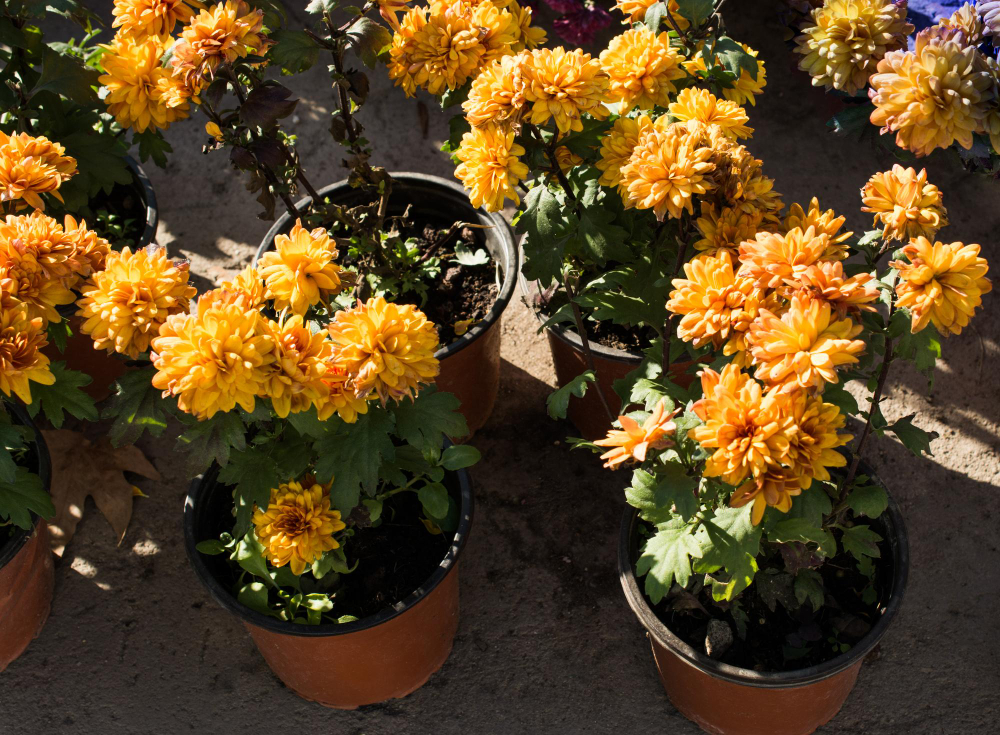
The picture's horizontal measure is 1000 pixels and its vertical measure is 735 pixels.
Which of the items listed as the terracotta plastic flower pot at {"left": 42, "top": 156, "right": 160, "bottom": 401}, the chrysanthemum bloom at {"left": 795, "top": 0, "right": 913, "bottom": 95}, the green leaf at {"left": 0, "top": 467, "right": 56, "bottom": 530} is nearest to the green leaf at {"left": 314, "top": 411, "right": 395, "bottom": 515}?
the green leaf at {"left": 0, "top": 467, "right": 56, "bottom": 530}

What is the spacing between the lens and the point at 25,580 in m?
2.79

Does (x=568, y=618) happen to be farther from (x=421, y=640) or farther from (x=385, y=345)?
(x=385, y=345)

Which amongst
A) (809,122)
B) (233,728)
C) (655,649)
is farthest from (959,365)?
(233,728)

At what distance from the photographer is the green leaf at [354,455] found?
6.68ft

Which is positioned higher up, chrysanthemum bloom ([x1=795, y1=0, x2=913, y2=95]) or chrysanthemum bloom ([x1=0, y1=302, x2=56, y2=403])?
chrysanthemum bloom ([x1=795, y1=0, x2=913, y2=95])

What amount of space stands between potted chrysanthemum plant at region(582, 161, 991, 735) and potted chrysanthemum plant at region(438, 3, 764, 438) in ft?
0.40

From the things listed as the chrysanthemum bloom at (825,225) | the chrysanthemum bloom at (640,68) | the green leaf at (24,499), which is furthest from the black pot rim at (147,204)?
the chrysanthemum bloom at (825,225)

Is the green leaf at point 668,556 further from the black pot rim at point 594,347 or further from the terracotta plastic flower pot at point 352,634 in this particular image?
the black pot rim at point 594,347

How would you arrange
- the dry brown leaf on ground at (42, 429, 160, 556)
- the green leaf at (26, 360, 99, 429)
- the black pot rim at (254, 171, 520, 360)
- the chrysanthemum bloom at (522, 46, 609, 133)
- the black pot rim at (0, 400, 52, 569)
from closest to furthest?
the chrysanthemum bloom at (522, 46, 609, 133)
the green leaf at (26, 360, 99, 429)
the black pot rim at (0, 400, 52, 569)
the black pot rim at (254, 171, 520, 360)
the dry brown leaf on ground at (42, 429, 160, 556)

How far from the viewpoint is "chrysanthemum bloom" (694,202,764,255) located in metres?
1.83

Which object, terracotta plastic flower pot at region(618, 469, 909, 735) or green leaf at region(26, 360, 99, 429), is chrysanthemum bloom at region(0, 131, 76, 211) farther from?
terracotta plastic flower pot at region(618, 469, 909, 735)

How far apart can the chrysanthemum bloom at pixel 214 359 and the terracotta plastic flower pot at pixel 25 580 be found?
1.23 meters

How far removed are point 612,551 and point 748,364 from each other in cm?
149

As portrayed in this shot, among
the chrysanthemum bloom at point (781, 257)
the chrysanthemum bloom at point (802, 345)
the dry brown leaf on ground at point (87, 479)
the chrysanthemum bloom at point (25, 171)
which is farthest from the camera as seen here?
the dry brown leaf on ground at point (87, 479)
